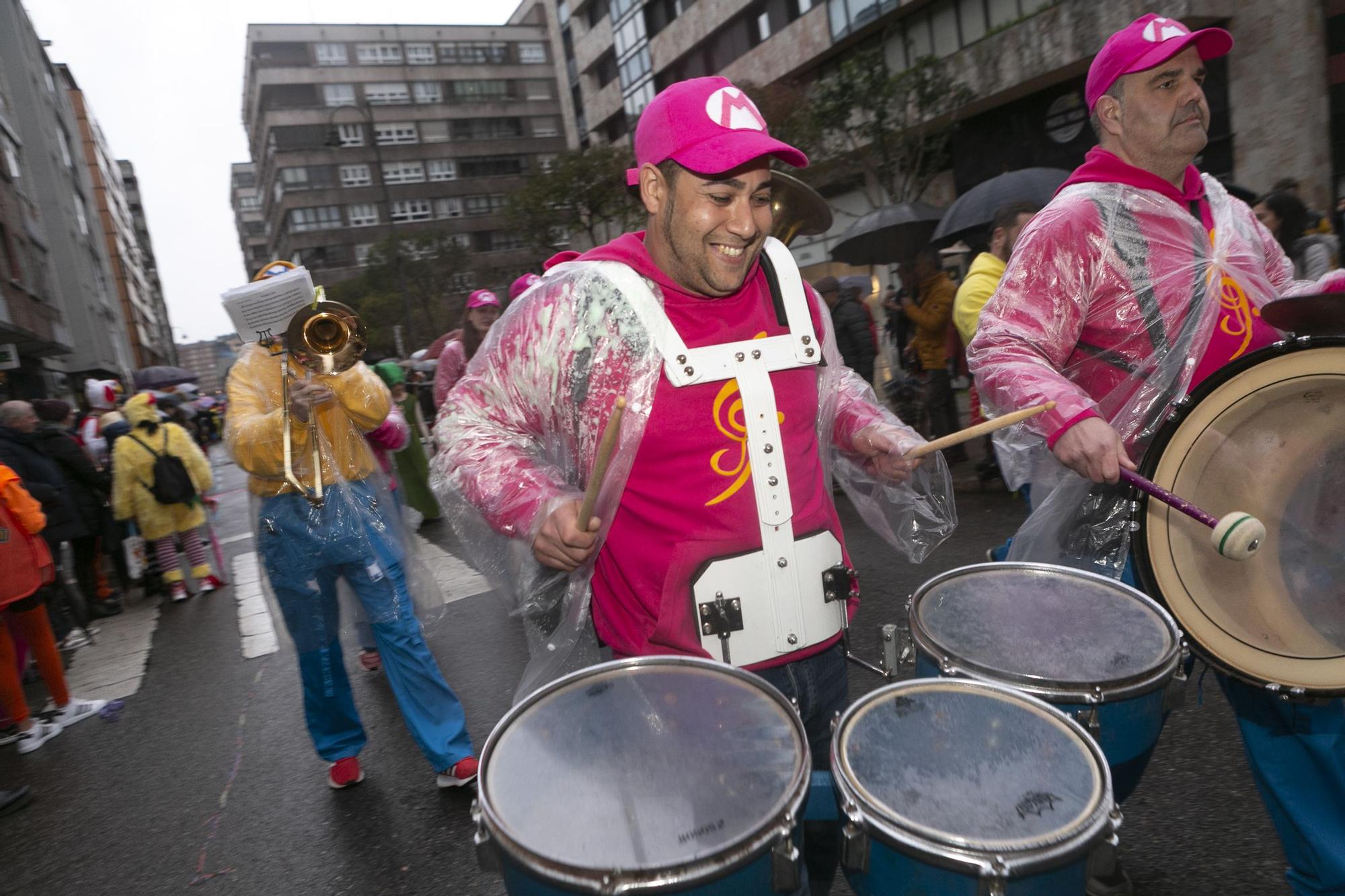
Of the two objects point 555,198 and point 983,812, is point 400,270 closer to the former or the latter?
point 555,198

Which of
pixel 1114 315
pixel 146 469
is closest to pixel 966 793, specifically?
pixel 1114 315

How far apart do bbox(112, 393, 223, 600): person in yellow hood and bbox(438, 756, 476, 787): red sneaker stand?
17.0ft

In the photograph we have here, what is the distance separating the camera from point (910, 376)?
26.3 ft

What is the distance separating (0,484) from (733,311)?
4553mm

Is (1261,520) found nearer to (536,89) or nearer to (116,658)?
(116,658)

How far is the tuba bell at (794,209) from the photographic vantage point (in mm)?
2096

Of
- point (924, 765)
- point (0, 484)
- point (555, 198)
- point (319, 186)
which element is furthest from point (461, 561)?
point (319, 186)

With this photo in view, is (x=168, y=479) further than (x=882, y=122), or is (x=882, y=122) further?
(x=882, y=122)

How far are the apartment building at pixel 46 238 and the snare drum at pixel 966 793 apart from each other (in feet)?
78.7

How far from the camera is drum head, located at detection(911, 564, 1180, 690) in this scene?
158 centimetres

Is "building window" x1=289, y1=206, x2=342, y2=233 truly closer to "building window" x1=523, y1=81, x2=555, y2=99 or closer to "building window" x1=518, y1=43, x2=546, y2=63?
"building window" x1=523, y1=81, x2=555, y2=99

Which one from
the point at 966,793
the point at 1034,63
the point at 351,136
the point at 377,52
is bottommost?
the point at 966,793

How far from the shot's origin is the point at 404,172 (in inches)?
2576

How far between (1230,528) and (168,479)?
26.3ft
